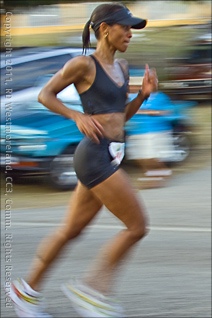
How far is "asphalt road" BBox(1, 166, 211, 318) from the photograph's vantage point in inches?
214

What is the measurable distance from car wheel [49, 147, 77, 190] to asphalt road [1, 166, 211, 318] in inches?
27.8

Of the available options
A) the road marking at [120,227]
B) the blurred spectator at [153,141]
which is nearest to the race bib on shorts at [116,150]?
the road marking at [120,227]

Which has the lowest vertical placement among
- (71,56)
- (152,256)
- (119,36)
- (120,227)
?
(120,227)

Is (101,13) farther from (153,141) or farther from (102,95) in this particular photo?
(153,141)

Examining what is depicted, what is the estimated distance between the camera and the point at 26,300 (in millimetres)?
4680

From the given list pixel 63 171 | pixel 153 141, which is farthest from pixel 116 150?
pixel 153 141

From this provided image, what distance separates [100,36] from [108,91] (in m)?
0.30

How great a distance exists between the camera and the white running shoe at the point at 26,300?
183 inches

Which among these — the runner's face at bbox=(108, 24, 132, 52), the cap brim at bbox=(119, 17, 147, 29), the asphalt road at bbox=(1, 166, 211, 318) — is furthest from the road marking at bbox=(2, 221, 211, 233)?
the cap brim at bbox=(119, 17, 147, 29)

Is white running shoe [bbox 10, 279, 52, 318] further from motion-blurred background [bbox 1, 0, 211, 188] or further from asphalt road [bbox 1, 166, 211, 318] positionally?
motion-blurred background [bbox 1, 0, 211, 188]

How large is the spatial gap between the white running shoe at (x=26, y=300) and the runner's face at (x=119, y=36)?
57.9 inches

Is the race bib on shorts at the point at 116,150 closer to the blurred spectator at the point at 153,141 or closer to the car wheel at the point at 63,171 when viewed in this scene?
the car wheel at the point at 63,171

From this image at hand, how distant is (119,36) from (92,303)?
1.44 m

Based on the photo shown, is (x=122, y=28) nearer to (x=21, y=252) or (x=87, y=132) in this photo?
(x=87, y=132)
